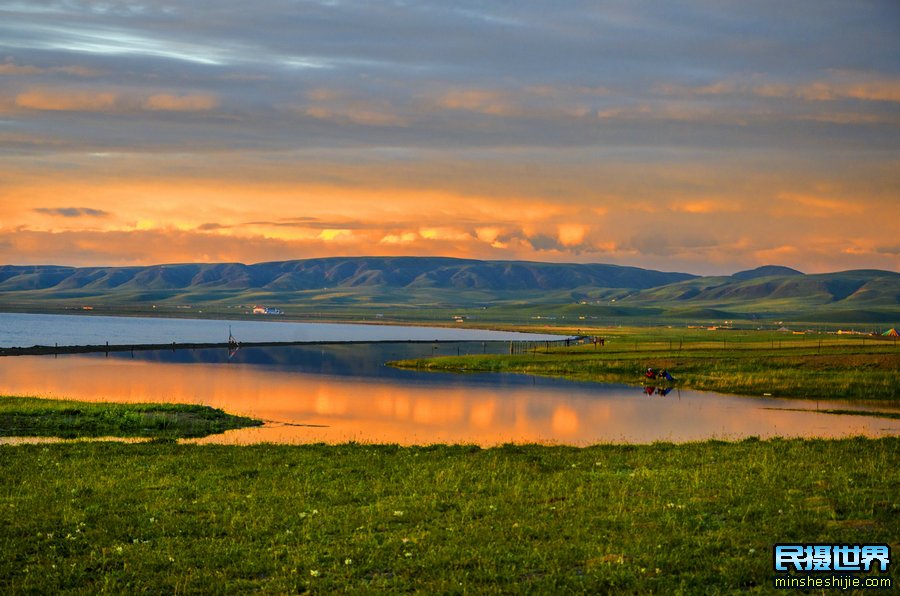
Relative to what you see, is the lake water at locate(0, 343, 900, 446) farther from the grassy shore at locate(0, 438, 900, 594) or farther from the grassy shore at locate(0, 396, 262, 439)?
the grassy shore at locate(0, 438, 900, 594)

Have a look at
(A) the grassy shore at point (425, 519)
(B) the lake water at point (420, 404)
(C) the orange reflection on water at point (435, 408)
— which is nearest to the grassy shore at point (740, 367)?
(B) the lake water at point (420, 404)

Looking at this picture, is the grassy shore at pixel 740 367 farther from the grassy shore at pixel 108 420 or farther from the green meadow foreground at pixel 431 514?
→ the grassy shore at pixel 108 420

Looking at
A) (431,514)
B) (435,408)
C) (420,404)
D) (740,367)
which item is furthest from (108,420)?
(740,367)

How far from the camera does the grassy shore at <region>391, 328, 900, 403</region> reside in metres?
76.2

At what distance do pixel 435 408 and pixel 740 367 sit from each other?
133 ft

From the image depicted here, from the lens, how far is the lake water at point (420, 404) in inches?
1945

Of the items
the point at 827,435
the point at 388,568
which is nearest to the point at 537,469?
the point at 388,568

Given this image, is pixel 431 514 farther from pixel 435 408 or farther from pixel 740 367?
pixel 740 367

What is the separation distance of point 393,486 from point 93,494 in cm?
875

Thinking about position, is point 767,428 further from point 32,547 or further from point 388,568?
point 32,547

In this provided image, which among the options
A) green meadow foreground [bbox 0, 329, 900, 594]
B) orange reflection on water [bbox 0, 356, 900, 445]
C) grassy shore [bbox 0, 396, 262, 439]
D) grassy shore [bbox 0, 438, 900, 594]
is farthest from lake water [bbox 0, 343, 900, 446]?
grassy shore [bbox 0, 438, 900, 594]

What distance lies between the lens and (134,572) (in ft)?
58.9

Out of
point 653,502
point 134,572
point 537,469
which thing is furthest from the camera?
point 537,469

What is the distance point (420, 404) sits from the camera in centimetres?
6619
